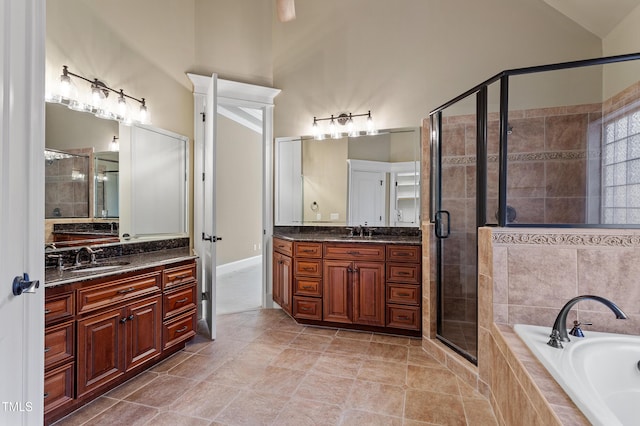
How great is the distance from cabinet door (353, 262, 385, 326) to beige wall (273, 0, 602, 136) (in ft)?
5.28

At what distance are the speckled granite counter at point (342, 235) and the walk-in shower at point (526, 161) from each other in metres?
0.50

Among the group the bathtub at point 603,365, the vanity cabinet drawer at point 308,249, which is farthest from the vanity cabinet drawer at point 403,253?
the bathtub at point 603,365

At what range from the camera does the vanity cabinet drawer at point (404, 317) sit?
2.91 m

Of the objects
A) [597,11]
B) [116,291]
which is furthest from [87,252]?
[597,11]

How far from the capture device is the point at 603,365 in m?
1.48

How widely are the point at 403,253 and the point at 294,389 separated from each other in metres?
1.47

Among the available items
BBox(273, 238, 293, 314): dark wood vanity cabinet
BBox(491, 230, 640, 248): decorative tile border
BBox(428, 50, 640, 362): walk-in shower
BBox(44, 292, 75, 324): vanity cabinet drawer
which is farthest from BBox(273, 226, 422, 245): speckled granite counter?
BBox(44, 292, 75, 324): vanity cabinet drawer

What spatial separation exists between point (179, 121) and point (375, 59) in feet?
7.20

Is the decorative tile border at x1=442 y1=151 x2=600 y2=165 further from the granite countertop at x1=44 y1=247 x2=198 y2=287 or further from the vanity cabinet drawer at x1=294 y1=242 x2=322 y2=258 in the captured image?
the granite countertop at x1=44 y1=247 x2=198 y2=287

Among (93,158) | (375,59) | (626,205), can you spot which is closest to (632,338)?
(626,205)

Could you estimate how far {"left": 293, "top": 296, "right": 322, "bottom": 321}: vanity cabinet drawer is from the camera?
3215 mm

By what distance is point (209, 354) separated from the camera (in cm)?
261

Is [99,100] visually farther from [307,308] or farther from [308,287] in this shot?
[307,308]

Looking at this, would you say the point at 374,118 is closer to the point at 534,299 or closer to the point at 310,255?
the point at 310,255
